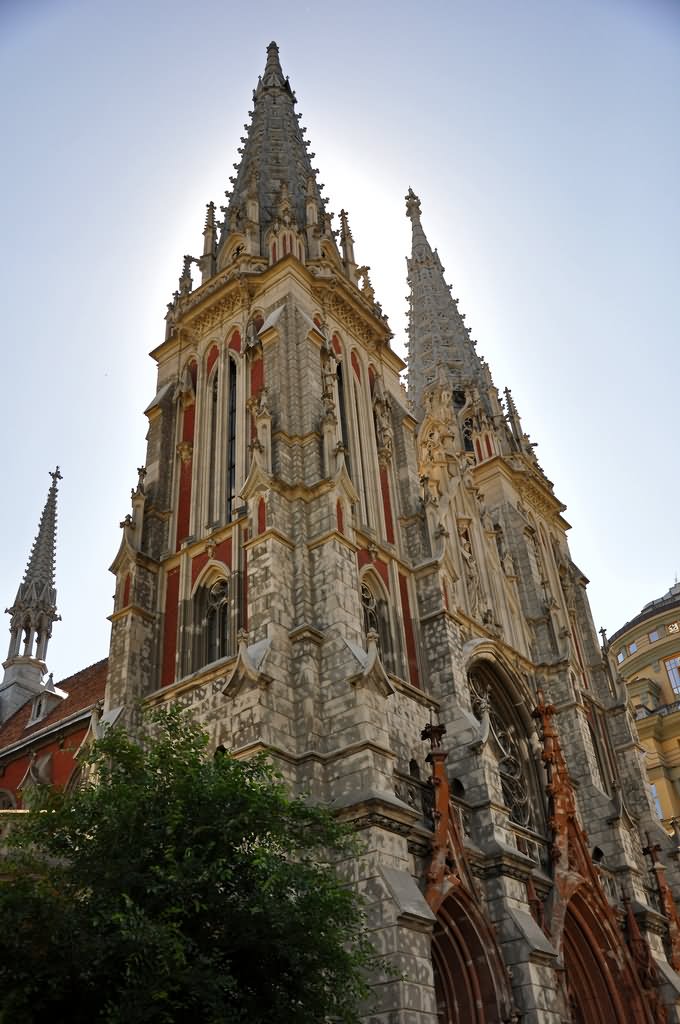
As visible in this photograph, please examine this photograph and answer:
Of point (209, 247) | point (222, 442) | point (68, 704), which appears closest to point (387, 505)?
point (222, 442)

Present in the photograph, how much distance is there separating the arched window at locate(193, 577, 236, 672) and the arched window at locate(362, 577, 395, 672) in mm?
3103

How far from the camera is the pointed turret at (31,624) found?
39.4m

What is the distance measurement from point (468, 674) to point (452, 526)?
205 inches

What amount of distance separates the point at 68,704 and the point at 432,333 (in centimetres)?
2366

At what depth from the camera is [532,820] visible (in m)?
23.9

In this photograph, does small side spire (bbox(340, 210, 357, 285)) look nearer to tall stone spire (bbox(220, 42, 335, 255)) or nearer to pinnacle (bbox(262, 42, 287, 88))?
tall stone spire (bbox(220, 42, 335, 255))

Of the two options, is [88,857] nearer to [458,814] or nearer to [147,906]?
[147,906]

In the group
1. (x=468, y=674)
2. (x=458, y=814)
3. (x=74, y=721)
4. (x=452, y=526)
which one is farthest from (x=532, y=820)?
(x=74, y=721)

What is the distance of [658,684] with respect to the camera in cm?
4497

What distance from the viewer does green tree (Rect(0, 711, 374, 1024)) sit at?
10.3 metres

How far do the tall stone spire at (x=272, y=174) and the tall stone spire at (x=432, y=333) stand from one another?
34.8 ft

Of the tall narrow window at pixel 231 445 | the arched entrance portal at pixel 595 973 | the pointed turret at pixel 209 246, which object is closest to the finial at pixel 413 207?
the pointed turret at pixel 209 246

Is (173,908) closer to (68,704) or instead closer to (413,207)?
(68,704)

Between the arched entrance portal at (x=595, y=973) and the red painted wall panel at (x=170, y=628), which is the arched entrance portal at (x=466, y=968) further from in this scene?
the red painted wall panel at (x=170, y=628)
